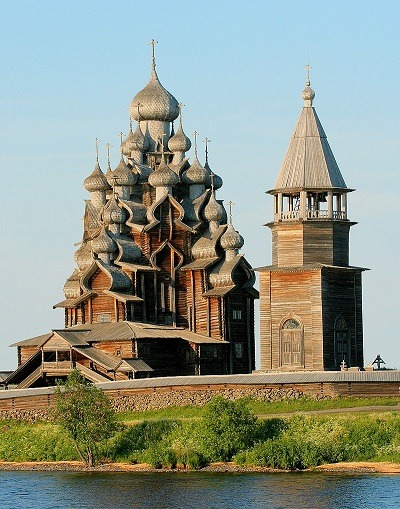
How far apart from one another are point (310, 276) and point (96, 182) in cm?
1398

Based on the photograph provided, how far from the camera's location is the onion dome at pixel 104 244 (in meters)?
70.4

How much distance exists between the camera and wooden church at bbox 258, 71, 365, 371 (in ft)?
209

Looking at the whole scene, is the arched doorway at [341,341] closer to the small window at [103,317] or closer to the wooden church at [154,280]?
the wooden church at [154,280]

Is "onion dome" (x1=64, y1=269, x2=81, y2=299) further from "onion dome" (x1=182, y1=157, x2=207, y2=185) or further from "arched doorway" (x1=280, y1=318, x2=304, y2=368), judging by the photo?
"arched doorway" (x1=280, y1=318, x2=304, y2=368)

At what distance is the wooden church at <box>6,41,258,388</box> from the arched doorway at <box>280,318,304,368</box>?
5212mm

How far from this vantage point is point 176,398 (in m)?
60.2

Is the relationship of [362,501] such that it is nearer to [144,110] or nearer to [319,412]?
[319,412]

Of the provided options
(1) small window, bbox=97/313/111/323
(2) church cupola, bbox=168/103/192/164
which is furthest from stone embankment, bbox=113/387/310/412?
(2) church cupola, bbox=168/103/192/164

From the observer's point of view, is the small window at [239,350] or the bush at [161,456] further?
the small window at [239,350]

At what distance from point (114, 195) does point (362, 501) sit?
96.0 ft

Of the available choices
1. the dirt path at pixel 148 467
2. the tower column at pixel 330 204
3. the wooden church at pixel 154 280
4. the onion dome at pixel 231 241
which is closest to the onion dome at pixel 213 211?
the wooden church at pixel 154 280

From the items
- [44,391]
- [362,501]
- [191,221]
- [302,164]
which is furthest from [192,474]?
[191,221]

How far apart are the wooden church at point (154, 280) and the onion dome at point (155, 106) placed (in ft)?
0.36

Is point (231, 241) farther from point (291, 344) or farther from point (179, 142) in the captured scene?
point (291, 344)
